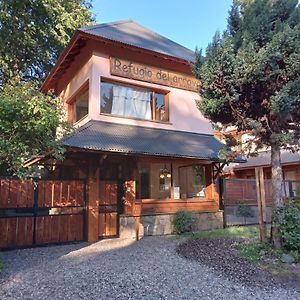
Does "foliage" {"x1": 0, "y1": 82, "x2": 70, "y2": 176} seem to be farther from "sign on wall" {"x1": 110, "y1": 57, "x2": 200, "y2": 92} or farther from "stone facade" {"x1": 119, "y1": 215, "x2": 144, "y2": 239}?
"sign on wall" {"x1": 110, "y1": 57, "x2": 200, "y2": 92}

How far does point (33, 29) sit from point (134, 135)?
11.2m

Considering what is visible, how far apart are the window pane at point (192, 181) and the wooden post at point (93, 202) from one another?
175 inches

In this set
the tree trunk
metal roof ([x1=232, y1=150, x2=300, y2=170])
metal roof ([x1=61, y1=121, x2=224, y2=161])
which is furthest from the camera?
metal roof ([x1=232, y1=150, x2=300, y2=170])

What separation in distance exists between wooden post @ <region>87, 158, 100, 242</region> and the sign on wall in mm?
4080

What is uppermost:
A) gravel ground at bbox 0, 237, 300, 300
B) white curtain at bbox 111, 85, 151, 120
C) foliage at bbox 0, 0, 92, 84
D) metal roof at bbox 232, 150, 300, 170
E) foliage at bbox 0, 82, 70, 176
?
foliage at bbox 0, 0, 92, 84

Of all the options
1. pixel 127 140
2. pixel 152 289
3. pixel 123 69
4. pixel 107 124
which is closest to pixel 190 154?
pixel 127 140

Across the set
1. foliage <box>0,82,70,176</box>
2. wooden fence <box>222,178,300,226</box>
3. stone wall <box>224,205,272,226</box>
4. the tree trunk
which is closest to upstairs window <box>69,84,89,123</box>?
foliage <box>0,82,70,176</box>

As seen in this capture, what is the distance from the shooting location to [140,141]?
1136 centimetres

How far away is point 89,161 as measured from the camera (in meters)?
10.7

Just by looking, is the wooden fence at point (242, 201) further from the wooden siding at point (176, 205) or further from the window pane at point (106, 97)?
the window pane at point (106, 97)

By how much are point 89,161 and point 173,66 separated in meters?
6.28

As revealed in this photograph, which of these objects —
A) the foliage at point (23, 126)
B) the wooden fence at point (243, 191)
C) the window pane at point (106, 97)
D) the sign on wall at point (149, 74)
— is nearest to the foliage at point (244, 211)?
the wooden fence at point (243, 191)

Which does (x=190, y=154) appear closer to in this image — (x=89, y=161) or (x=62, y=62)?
(x=89, y=161)

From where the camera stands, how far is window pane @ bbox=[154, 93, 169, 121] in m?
13.8
